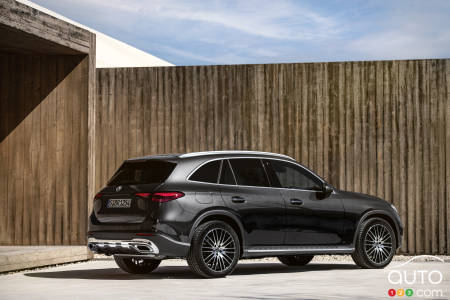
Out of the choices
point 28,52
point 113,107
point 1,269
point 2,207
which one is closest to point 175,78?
point 113,107

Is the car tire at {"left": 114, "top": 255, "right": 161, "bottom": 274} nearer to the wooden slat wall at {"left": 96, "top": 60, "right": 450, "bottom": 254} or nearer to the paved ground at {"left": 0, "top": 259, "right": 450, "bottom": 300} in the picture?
the paved ground at {"left": 0, "top": 259, "right": 450, "bottom": 300}

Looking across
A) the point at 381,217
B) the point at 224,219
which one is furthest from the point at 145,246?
the point at 381,217

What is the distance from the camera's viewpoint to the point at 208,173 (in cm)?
1098

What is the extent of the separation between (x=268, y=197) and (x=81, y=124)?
14.9 ft

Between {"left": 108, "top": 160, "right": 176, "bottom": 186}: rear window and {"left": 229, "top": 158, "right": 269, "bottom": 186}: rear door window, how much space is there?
1.01m

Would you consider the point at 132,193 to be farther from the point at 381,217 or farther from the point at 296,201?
the point at 381,217

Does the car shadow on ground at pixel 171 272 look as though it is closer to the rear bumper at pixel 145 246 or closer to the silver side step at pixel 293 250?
the silver side step at pixel 293 250

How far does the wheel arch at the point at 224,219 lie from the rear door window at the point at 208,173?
1.55 ft

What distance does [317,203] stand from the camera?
1175 cm

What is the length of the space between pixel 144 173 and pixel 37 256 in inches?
118

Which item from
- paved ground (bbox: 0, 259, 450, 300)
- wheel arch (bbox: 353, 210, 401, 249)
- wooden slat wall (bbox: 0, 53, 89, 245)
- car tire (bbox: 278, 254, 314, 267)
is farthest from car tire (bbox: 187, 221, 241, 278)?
wooden slat wall (bbox: 0, 53, 89, 245)

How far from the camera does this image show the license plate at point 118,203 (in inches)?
415

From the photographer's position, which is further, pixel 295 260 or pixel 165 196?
pixel 295 260

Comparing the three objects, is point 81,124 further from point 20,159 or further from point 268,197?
point 268,197
